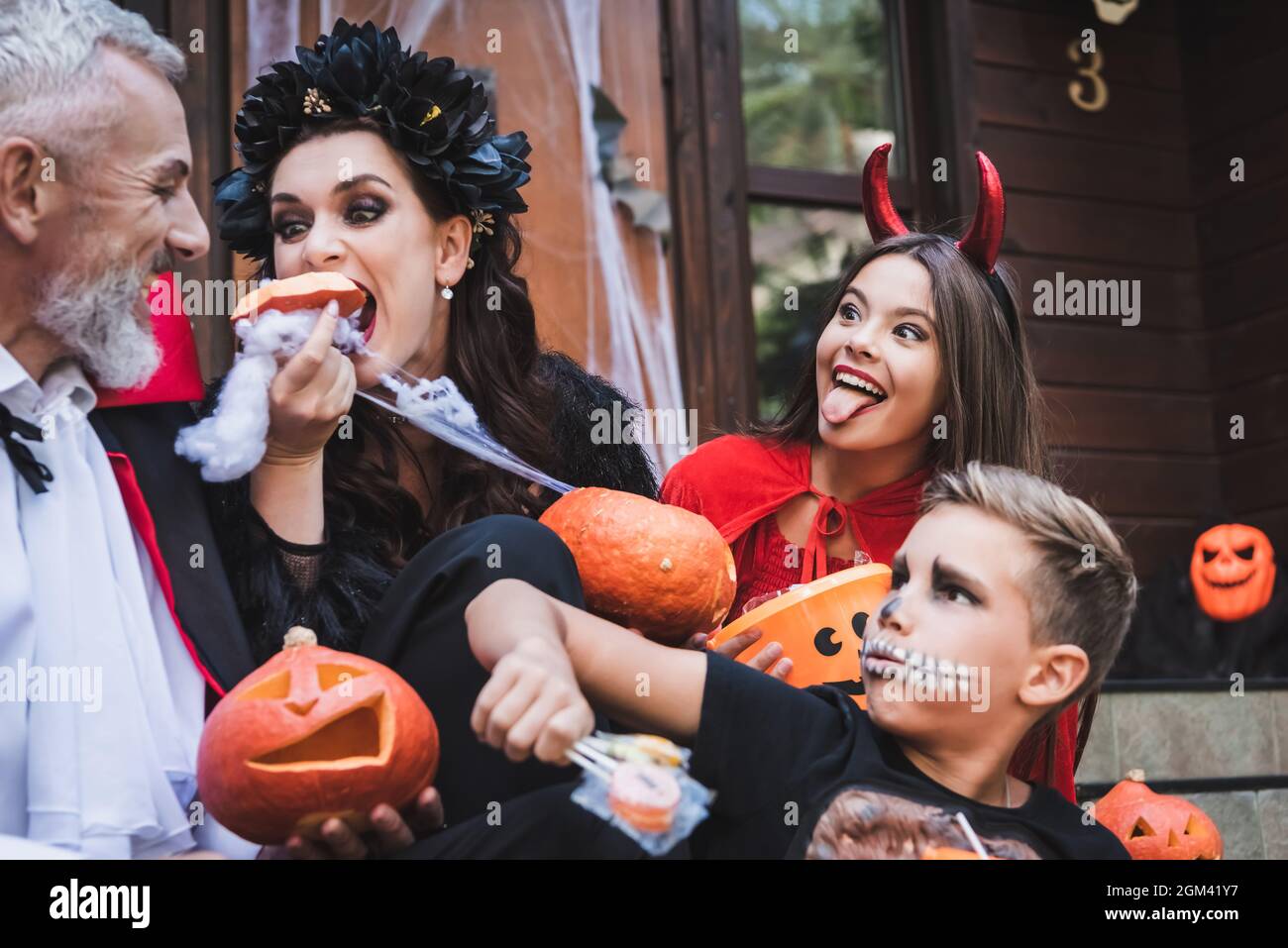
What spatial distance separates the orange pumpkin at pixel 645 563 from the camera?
222 centimetres

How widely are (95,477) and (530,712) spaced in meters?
0.89

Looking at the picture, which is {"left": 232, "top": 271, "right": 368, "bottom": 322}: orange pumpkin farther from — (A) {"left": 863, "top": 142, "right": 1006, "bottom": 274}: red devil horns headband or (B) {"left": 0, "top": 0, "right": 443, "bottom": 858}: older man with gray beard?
(A) {"left": 863, "top": 142, "right": 1006, "bottom": 274}: red devil horns headband

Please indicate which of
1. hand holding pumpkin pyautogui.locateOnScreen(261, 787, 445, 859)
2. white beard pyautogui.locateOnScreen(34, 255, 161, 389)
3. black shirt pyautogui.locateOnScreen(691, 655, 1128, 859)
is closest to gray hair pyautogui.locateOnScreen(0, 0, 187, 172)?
white beard pyautogui.locateOnScreen(34, 255, 161, 389)

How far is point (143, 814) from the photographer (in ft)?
6.15

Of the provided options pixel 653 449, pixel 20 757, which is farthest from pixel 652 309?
pixel 20 757

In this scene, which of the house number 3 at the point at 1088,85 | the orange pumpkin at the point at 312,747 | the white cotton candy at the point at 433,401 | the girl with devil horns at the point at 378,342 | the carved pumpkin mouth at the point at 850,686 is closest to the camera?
the orange pumpkin at the point at 312,747

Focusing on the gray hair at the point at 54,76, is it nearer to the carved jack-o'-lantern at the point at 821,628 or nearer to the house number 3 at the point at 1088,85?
the carved jack-o'-lantern at the point at 821,628

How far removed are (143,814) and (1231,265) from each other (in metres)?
4.98

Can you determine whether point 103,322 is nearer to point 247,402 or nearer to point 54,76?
point 247,402

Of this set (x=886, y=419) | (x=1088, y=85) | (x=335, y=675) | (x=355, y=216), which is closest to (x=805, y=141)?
(x=1088, y=85)

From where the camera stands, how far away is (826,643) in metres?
2.37

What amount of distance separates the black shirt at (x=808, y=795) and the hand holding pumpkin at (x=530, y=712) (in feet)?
1.15

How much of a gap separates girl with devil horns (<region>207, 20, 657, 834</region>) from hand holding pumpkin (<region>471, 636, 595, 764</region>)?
449mm

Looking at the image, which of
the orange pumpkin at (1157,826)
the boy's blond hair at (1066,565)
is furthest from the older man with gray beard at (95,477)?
the orange pumpkin at (1157,826)
